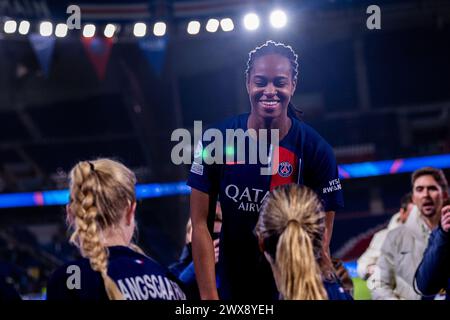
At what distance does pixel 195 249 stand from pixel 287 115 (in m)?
0.73

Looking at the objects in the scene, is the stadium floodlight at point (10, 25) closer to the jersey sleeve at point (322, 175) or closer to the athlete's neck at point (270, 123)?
the athlete's neck at point (270, 123)

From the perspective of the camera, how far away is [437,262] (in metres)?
2.97

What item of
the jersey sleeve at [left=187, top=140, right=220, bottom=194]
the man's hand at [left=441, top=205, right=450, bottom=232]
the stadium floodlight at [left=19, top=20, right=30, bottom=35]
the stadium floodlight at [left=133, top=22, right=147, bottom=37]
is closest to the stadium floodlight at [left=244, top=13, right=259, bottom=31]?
the jersey sleeve at [left=187, top=140, right=220, bottom=194]

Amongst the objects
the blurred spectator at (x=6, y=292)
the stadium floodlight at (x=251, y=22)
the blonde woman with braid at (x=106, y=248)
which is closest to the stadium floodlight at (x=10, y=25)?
the stadium floodlight at (x=251, y=22)

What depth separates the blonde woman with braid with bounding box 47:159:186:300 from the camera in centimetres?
228

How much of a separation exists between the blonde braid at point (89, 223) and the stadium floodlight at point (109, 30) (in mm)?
5929

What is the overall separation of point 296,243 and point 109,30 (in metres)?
6.50

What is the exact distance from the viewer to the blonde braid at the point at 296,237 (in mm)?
2178

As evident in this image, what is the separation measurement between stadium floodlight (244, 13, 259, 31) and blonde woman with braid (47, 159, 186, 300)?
9.26ft

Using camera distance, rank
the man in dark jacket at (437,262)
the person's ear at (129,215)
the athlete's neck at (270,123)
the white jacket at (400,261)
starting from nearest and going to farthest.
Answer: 1. the person's ear at (129,215)
2. the man in dark jacket at (437,262)
3. the athlete's neck at (270,123)
4. the white jacket at (400,261)

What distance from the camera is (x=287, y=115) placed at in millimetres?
3330

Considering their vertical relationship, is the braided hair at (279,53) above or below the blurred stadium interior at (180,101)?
below

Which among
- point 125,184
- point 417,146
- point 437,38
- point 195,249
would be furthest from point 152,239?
point 125,184

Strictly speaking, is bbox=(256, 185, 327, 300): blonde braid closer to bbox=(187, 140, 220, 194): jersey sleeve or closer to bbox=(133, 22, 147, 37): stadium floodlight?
bbox=(187, 140, 220, 194): jersey sleeve
